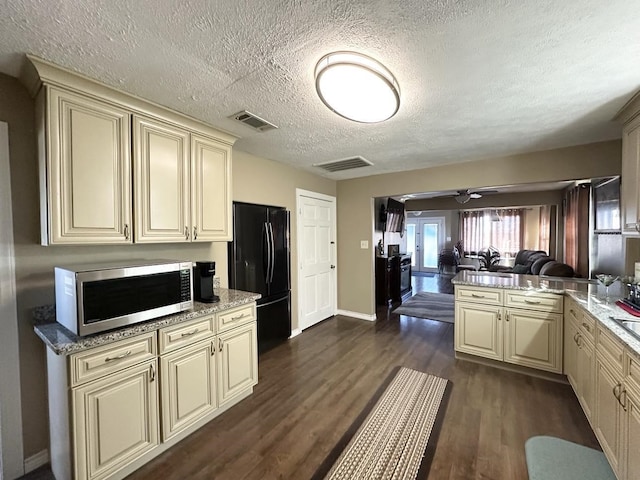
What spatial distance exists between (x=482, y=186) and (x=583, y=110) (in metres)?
1.45

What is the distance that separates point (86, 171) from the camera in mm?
1665

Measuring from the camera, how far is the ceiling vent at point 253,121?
2.16 metres

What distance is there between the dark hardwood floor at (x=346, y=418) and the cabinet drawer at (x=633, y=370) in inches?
32.1

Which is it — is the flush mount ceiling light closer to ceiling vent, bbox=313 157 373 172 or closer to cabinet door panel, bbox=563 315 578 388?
ceiling vent, bbox=313 157 373 172

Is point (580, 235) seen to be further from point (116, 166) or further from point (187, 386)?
point (116, 166)

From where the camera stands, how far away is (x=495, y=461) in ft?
5.59

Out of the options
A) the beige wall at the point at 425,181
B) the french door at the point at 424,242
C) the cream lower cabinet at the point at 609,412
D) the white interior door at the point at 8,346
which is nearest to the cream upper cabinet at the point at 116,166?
the white interior door at the point at 8,346

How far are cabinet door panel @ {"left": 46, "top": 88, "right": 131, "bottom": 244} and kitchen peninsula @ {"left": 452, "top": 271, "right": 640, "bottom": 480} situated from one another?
298cm

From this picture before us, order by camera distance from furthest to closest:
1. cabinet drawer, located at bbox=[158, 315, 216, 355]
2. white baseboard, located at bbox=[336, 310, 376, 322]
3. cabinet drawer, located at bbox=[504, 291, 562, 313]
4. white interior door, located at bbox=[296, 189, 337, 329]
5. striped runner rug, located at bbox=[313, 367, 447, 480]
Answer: white baseboard, located at bbox=[336, 310, 376, 322], white interior door, located at bbox=[296, 189, 337, 329], cabinet drawer, located at bbox=[504, 291, 562, 313], cabinet drawer, located at bbox=[158, 315, 216, 355], striped runner rug, located at bbox=[313, 367, 447, 480]

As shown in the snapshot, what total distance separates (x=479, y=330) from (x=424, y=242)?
7.67 metres

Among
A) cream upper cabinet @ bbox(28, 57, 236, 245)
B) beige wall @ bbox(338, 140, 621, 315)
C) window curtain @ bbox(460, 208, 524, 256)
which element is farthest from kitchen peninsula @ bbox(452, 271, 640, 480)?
window curtain @ bbox(460, 208, 524, 256)

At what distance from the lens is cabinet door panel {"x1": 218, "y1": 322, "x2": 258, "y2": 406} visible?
215cm

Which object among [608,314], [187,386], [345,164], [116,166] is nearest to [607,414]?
[608,314]

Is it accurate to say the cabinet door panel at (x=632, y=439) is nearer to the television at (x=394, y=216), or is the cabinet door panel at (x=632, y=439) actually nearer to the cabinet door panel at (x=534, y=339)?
the cabinet door panel at (x=534, y=339)
